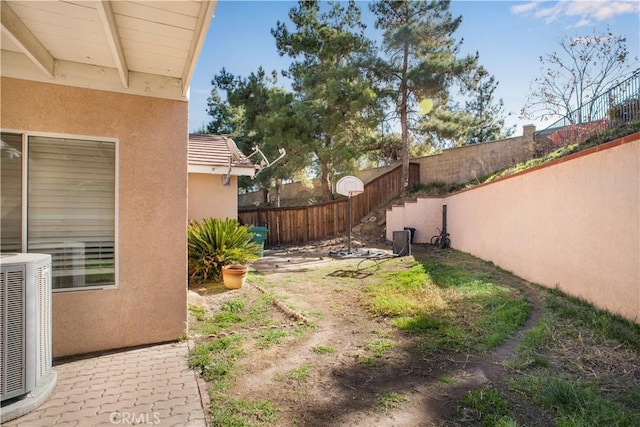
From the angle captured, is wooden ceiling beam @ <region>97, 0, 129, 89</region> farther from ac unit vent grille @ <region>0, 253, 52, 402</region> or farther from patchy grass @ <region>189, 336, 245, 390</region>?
patchy grass @ <region>189, 336, 245, 390</region>

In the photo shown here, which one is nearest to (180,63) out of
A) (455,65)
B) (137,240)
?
(137,240)

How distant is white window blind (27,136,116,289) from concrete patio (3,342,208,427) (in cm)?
88

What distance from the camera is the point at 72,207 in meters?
3.54

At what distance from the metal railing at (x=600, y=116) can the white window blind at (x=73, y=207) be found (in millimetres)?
10231

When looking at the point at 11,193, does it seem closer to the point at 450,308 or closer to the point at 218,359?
the point at 218,359

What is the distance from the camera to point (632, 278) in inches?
146

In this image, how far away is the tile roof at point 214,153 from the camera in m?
9.02

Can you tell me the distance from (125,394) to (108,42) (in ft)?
10.1

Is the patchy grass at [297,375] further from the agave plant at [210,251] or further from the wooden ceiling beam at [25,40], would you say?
the agave plant at [210,251]

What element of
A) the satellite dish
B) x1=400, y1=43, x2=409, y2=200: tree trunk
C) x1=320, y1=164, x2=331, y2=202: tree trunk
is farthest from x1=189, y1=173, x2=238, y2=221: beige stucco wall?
x1=400, y1=43, x2=409, y2=200: tree trunk

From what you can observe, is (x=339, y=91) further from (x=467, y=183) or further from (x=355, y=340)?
(x=355, y=340)

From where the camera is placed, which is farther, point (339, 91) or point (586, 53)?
point (339, 91)

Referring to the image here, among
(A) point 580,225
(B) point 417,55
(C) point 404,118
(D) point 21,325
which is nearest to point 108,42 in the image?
(D) point 21,325

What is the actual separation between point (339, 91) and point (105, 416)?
13.6m
